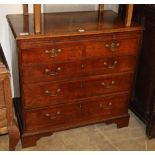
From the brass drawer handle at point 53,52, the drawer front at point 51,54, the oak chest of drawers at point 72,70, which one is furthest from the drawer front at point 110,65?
the brass drawer handle at point 53,52

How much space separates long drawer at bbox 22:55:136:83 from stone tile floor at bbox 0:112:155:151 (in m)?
0.53

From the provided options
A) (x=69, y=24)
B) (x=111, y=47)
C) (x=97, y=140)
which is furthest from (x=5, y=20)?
(x=97, y=140)

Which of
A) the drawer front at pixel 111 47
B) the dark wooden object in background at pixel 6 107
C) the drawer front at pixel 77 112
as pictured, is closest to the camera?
the dark wooden object in background at pixel 6 107

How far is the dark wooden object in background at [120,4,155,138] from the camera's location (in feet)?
6.22

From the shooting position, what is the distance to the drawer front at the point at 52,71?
64.8 inches

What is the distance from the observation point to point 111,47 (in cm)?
175

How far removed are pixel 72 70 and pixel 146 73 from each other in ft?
2.10

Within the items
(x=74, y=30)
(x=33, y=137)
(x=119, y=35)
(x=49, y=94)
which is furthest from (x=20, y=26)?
(x=33, y=137)

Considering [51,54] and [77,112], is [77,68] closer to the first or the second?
[51,54]

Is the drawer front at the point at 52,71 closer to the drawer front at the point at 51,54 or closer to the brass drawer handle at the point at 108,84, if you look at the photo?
the drawer front at the point at 51,54

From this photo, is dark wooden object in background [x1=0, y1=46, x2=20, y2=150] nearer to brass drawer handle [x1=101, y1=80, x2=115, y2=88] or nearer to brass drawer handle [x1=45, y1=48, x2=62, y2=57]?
brass drawer handle [x1=45, y1=48, x2=62, y2=57]

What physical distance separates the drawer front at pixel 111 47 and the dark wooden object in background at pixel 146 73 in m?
0.18

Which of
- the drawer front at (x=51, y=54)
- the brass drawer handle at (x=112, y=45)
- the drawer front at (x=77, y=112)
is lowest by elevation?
the drawer front at (x=77, y=112)
